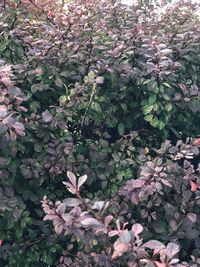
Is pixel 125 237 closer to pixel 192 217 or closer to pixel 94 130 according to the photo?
pixel 192 217

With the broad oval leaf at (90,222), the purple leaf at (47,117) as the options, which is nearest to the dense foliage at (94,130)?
the purple leaf at (47,117)

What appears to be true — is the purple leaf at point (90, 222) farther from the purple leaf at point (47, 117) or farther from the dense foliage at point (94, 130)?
the purple leaf at point (47, 117)

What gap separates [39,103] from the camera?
2562 millimetres

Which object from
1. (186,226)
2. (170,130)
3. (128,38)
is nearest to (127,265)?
(186,226)

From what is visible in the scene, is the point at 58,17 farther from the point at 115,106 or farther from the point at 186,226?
the point at 186,226

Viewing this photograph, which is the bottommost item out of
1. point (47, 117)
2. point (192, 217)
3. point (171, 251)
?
point (192, 217)

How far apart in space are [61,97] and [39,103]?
176mm

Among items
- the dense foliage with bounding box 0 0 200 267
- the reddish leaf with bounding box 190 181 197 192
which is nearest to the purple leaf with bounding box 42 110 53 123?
the dense foliage with bounding box 0 0 200 267

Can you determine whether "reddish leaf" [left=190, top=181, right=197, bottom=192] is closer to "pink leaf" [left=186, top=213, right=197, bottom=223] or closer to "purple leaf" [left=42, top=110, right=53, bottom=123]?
"pink leaf" [left=186, top=213, right=197, bottom=223]

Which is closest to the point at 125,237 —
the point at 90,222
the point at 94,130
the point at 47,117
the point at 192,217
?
the point at 90,222

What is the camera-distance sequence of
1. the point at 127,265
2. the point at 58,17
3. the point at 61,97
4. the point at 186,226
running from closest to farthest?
1. the point at 127,265
2. the point at 186,226
3. the point at 61,97
4. the point at 58,17

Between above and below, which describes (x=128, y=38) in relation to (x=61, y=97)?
above

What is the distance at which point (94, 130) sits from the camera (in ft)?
8.78

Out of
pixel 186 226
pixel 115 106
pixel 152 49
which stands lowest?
pixel 186 226
